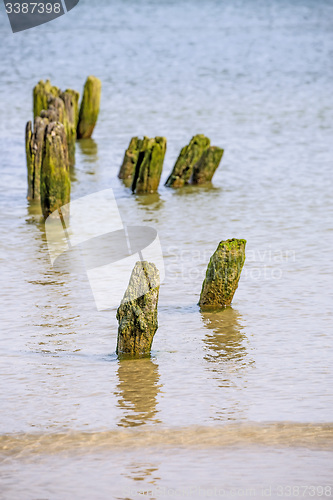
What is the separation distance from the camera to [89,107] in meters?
20.0

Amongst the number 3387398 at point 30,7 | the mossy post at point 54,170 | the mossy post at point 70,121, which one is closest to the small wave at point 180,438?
the mossy post at point 54,170

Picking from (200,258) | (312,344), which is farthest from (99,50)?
(312,344)

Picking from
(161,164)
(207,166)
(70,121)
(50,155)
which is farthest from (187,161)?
(50,155)

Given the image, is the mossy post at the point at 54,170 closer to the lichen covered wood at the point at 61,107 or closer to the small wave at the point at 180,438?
the lichen covered wood at the point at 61,107

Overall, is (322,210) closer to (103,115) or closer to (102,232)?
(102,232)

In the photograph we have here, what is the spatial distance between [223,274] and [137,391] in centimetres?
204

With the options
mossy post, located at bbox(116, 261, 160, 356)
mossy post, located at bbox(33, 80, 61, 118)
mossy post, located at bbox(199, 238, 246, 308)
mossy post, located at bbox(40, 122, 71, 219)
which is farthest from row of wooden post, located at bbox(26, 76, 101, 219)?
mossy post, located at bbox(116, 261, 160, 356)

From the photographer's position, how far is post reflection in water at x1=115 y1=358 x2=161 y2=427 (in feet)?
22.2

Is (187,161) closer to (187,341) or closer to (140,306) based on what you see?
(187,341)

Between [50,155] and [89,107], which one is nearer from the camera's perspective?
[50,155]

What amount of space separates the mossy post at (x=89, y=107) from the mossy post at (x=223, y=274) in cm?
1124

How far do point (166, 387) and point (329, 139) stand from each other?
13497 millimetres

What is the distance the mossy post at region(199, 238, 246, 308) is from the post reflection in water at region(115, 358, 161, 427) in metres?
1.44

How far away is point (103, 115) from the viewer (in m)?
23.1
